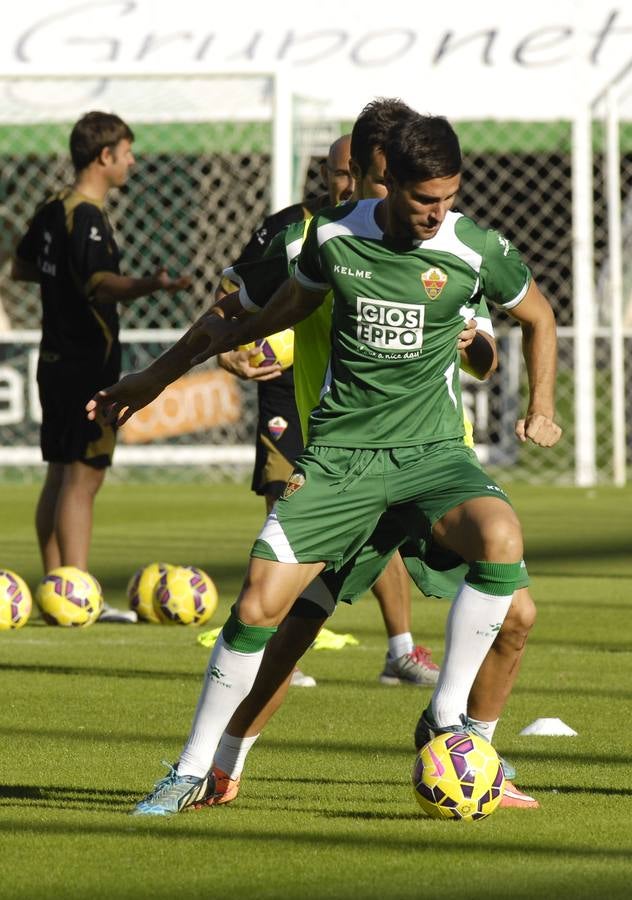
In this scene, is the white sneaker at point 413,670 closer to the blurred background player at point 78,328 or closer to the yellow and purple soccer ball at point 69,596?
the yellow and purple soccer ball at point 69,596

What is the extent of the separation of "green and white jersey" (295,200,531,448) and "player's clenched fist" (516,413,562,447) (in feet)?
0.77

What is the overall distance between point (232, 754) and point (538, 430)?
115 cm

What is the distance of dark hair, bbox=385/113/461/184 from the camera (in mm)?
4492

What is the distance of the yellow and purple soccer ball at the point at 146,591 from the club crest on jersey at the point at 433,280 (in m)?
4.35

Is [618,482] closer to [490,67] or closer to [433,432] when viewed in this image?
[490,67]

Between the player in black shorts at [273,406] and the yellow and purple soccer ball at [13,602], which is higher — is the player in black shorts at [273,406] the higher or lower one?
the higher one

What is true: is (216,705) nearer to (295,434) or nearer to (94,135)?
(295,434)

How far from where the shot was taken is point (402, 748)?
18.5 ft

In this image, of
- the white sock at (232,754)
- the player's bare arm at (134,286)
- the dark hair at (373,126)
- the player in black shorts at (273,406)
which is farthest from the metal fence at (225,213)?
the white sock at (232,754)

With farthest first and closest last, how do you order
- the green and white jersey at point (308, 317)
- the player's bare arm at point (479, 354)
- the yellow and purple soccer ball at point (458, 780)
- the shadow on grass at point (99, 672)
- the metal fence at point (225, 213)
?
the metal fence at point (225, 213) → the shadow on grass at point (99, 672) → the player's bare arm at point (479, 354) → the green and white jersey at point (308, 317) → the yellow and purple soccer ball at point (458, 780)

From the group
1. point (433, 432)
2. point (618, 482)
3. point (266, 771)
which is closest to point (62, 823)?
point (266, 771)

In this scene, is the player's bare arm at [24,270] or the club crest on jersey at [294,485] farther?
the player's bare arm at [24,270]

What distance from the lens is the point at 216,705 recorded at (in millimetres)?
4594

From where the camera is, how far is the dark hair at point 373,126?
205 inches
